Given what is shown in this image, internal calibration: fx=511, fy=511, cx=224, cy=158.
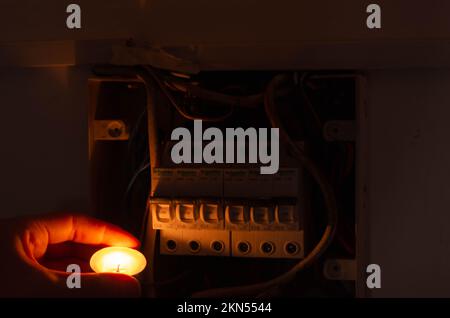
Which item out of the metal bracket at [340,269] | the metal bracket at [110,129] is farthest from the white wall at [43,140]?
the metal bracket at [340,269]

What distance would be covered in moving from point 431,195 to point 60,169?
0.62 m

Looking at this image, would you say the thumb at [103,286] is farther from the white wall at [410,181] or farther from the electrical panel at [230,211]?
the white wall at [410,181]

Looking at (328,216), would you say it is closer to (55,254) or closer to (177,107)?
(177,107)

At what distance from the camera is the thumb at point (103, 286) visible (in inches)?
24.0

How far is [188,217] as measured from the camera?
76 cm

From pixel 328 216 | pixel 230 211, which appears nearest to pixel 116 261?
pixel 230 211

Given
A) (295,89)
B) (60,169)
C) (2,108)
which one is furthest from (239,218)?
(2,108)

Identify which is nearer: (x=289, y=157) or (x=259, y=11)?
(x=259, y=11)

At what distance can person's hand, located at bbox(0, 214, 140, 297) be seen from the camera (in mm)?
614

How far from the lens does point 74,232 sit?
0.75 meters
